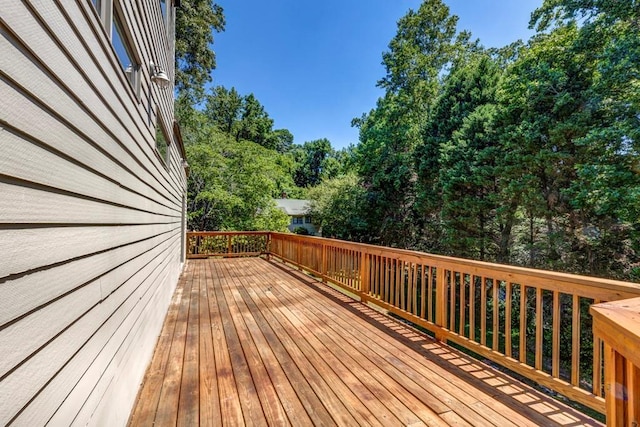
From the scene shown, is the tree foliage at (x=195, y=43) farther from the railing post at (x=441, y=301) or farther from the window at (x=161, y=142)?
the railing post at (x=441, y=301)

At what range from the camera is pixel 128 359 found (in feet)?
6.37

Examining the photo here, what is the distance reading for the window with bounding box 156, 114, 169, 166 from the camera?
3595 mm

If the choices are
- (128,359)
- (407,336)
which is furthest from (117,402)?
(407,336)

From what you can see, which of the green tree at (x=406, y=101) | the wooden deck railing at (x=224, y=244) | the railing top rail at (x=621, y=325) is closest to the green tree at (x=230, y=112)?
the green tree at (x=406, y=101)

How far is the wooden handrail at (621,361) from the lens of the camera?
2.96ft

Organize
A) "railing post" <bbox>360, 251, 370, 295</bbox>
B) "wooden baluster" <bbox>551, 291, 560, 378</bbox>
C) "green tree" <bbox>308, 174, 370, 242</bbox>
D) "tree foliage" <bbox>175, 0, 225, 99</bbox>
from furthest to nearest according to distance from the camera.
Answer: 1. "green tree" <bbox>308, 174, 370, 242</bbox>
2. "tree foliage" <bbox>175, 0, 225, 99</bbox>
3. "railing post" <bbox>360, 251, 370, 295</bbox>
4. "wooden baluster" <bbox>551, 291, 560, 378</bbox>

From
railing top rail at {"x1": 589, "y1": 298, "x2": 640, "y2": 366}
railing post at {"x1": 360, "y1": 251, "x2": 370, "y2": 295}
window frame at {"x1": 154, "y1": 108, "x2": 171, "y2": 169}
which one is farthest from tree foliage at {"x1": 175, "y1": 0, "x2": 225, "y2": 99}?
railing top rail at {"x1": 589, "y1": 298, "x2": 640, "y2": 366}

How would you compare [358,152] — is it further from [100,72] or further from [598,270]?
[100,72]

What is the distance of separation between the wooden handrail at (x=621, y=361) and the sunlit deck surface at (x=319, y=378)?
108cm

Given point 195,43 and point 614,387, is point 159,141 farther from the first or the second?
point 195,43

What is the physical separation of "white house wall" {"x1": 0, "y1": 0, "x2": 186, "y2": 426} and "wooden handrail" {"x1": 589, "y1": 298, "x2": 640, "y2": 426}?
1.71 m

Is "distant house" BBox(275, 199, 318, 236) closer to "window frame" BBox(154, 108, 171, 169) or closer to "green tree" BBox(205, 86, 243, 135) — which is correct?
"green tree" BBox(205, 86, 243, 135)

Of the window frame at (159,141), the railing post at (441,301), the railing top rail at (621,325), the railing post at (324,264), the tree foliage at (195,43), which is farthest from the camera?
the tree foliage at (195,43)

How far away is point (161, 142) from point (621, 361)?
4495 mm
